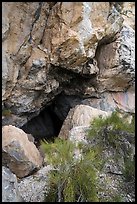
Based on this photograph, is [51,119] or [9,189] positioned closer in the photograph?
[9,189]

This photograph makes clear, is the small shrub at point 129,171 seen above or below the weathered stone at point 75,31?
below

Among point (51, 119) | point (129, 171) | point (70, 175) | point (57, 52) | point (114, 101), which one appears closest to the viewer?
point (70, 175)

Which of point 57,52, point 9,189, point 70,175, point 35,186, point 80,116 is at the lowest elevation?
point 35,186

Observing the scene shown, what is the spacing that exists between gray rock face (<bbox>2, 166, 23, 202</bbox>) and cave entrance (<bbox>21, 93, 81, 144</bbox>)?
5.32 m

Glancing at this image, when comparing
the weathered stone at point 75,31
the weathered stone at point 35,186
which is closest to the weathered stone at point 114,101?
the weathered stone at point 75,31

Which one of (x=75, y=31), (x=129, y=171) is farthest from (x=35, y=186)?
(x=75, y=31)

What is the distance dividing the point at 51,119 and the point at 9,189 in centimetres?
741

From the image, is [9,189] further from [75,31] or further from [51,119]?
[51,119]

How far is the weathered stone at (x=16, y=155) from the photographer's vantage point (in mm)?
8070

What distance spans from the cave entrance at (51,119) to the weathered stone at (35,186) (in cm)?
441

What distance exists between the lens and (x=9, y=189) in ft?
22.2

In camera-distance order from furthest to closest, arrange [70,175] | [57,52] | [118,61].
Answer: [118,61] < [57,52] < [70,175]

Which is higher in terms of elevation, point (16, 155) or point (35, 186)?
point (16, 155)

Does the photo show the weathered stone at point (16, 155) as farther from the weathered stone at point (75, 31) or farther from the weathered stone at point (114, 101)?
the weathered stone at point (114, 101)
